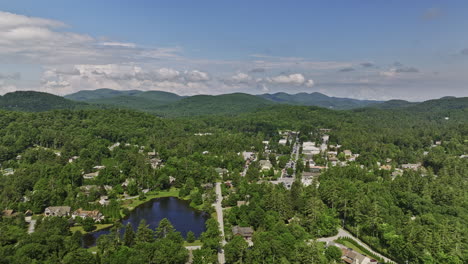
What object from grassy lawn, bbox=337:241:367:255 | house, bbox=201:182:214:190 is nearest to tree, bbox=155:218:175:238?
house, bbox=201:182:214:190

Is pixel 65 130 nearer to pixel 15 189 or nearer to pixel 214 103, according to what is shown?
pixel 15 189

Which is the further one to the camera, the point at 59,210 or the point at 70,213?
the point at 70,213

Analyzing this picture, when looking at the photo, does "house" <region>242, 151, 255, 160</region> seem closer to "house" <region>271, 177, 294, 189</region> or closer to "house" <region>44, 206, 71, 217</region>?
"house" <region>271, 177, 294, 189</region>

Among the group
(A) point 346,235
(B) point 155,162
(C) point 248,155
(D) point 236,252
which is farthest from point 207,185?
(A) point 346,235

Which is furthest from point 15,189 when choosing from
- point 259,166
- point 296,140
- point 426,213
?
point 296,140

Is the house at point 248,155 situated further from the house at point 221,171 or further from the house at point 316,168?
the house at point 316,168

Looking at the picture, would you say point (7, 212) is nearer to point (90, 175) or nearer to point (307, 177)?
point (90, 175)

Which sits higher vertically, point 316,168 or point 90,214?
point 316,168
